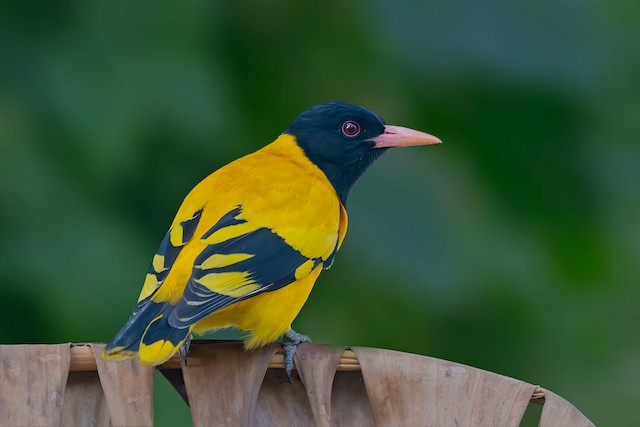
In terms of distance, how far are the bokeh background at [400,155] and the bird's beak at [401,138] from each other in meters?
0.04

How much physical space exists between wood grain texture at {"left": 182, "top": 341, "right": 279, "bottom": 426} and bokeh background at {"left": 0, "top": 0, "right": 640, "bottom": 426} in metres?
0.68

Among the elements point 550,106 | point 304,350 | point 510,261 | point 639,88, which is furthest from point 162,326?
point 639,88

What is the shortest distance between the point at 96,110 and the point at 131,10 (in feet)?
0.94

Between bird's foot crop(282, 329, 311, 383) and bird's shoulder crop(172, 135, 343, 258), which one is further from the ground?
bird's shoulder crop(172, 135, 343, 258)

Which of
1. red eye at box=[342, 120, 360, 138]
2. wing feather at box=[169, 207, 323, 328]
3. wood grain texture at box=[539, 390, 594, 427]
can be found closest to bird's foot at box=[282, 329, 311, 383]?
wing feather at box=[169, 207, 323, 328]

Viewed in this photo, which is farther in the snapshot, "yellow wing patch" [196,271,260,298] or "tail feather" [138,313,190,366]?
"yellow wing patch" [196,271,260,298]

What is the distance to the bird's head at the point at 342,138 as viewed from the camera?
145 inches

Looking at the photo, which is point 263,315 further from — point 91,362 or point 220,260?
point 91,362

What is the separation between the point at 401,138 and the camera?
3.60 meters

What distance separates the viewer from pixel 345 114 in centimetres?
371

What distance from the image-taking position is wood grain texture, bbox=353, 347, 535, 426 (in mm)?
2582

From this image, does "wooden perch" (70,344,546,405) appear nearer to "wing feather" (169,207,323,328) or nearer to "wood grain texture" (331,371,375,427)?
"wood grain texture" (331,371,375,427)

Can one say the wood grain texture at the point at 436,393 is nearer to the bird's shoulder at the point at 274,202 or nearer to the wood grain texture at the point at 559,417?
the wood grain texture at the point at 559,417

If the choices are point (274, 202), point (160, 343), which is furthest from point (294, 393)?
point (274, 202)
